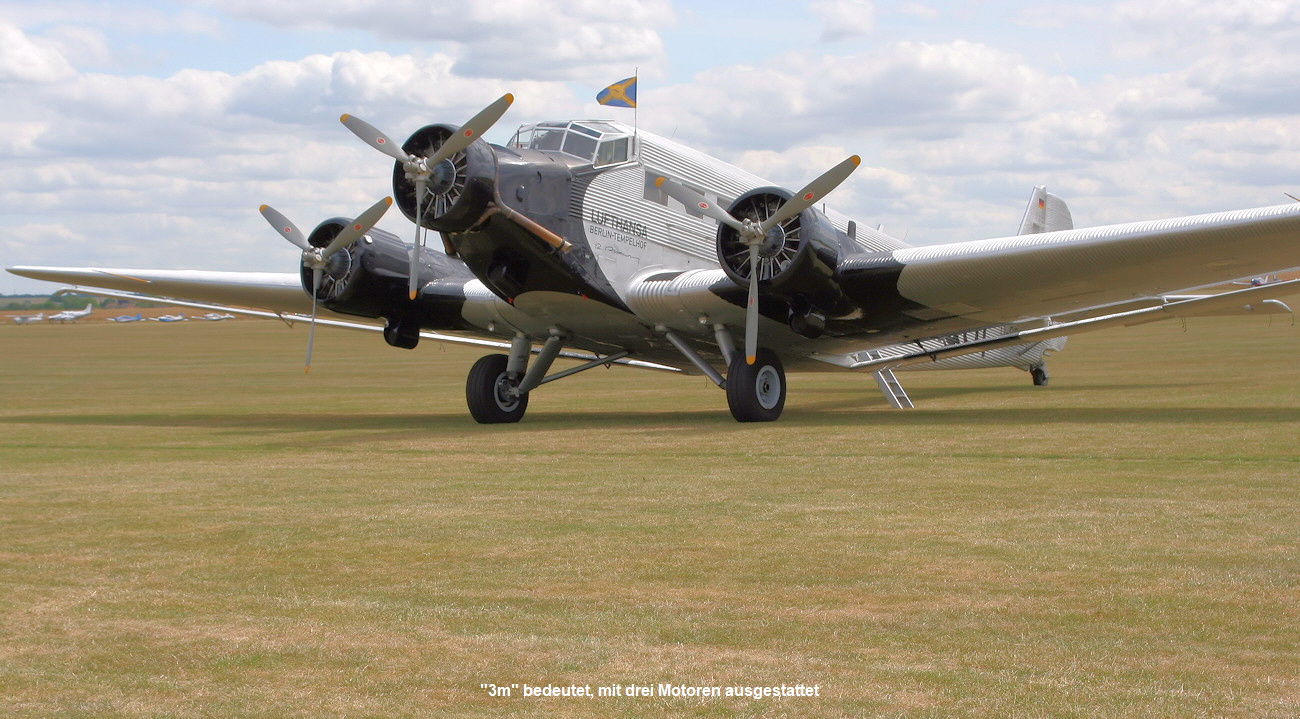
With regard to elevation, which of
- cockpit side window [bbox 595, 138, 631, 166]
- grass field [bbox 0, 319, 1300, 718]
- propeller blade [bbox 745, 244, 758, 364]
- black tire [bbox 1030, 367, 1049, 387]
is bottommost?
grass field [bbox 0, 319, 1300, 718]

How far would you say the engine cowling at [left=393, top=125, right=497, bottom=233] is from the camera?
14.4 m

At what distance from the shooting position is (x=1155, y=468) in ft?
33.8

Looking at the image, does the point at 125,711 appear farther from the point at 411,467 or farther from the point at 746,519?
the point at 411,467

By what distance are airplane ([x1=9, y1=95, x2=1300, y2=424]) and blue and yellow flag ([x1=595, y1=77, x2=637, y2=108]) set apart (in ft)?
2.73

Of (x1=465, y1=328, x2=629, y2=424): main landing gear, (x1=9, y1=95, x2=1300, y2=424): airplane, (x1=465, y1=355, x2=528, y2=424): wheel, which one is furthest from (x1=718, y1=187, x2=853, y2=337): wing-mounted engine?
(x1=465, y1=355, x2=528, y2=424): wheel

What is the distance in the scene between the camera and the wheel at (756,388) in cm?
1609

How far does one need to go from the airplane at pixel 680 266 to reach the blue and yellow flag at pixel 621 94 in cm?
83

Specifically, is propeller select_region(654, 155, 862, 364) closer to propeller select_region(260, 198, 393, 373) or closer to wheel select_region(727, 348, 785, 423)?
wheel select_region(727, 348, 785, 423)

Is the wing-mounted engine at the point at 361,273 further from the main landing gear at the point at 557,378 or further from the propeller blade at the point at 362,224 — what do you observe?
the main landing gear at the point at 557,378

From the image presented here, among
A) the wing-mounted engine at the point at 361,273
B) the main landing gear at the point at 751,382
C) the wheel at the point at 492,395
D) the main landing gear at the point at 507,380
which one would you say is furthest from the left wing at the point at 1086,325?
the wing-mounted engine at the point at 361,273

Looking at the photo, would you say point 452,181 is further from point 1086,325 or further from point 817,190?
point 1086,325

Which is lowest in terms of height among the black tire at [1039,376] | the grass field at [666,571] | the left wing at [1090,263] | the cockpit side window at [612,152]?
the grass field at [666,571]

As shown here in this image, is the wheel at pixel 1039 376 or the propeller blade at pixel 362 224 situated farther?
the wheel at pixel 1039 376

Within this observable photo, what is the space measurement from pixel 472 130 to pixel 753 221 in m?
3.79
